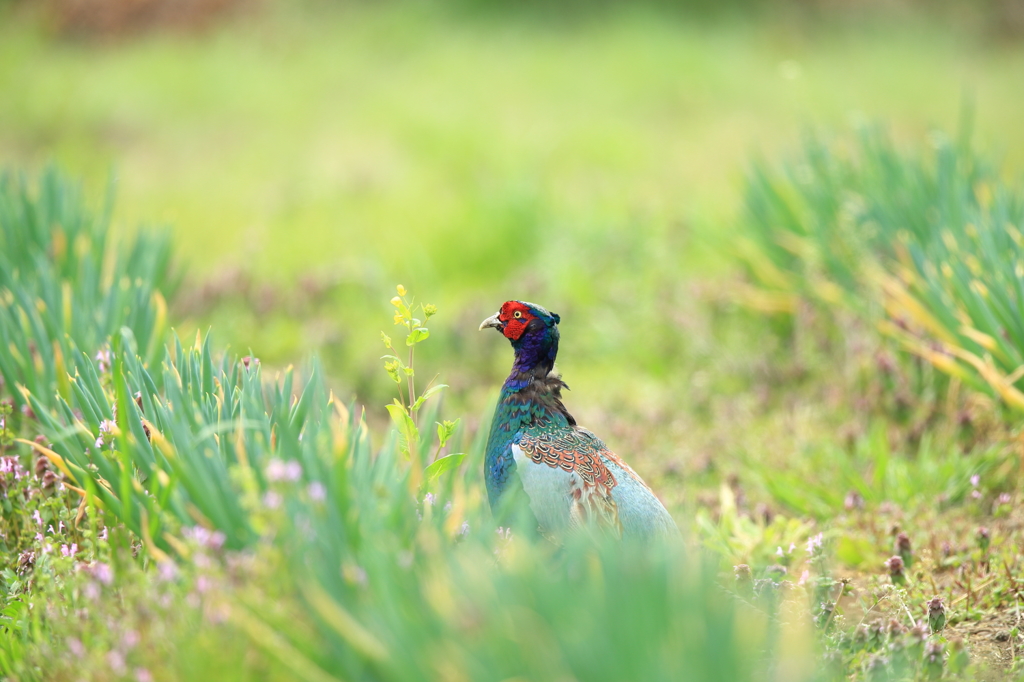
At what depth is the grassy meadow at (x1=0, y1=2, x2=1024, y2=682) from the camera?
1.59 meters

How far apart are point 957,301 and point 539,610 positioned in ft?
8.67

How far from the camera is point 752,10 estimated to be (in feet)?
37.0

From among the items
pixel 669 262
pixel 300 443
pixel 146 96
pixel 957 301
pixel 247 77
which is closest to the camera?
pixel 300 443

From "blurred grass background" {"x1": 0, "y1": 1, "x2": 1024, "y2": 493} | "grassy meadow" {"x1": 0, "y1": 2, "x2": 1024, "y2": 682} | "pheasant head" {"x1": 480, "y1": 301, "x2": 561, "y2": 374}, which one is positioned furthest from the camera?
"blurred grass background" {"x1": 0, "y1": 1, "x2": 1024, "y2": 493}

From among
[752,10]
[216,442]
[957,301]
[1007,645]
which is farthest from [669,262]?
[752,10]

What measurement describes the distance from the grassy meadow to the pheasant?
149 millimetres

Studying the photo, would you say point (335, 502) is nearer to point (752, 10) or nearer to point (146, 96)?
point (146, 96)

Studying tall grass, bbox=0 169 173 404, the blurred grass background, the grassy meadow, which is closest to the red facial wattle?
the grassy meadow

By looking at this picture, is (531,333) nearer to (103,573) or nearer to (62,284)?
(103,573)

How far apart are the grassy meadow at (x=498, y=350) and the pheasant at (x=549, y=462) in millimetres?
149

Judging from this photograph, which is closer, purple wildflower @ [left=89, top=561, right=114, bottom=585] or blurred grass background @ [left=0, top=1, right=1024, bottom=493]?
purple wildflower @ [left=89, top=561, right=114, bottom=585]

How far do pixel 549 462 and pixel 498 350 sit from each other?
2.87 m

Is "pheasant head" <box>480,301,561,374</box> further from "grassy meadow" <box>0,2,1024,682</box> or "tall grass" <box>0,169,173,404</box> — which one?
"tall grass" <box>0,169,173,404</box>

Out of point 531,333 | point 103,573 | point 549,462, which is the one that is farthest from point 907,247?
point 103,573
